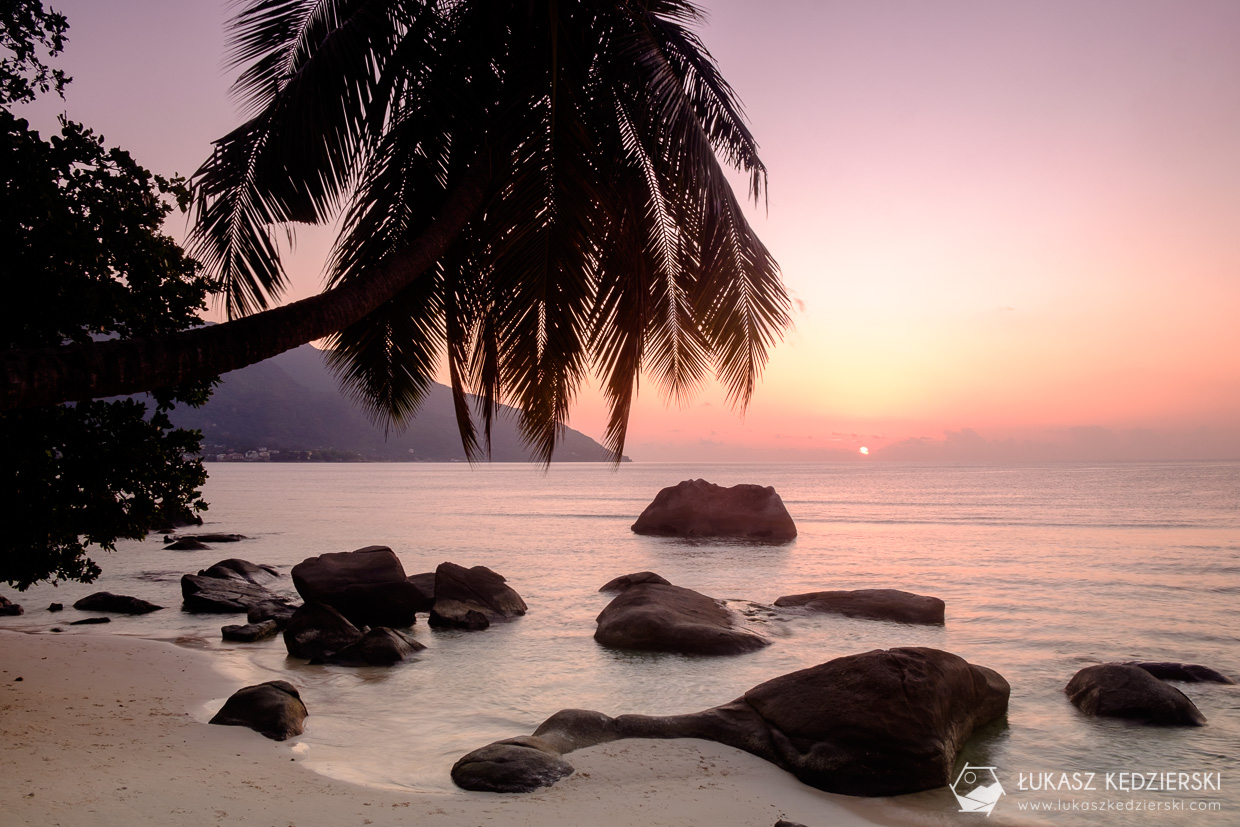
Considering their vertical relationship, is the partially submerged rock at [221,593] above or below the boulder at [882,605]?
below

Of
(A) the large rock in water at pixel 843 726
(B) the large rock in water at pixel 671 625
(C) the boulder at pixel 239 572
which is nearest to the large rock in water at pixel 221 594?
(C) the boulder at pixel 239 572

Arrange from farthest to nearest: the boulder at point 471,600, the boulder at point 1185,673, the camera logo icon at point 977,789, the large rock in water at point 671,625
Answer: the boulder at point 471,600
the large rock in water at point 671,625
the boulder at point 1185,673
the camera logo icon at point 977,789

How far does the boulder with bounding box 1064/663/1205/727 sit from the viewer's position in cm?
888

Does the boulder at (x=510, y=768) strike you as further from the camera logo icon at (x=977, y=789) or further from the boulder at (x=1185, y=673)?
the boulder at (x=1185, y=673)

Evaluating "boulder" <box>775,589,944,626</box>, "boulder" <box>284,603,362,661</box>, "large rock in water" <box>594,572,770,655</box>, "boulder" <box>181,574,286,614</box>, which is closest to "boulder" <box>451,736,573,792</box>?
"large rock in water" <box>594,572,770,655</box>

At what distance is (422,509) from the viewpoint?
61000mm

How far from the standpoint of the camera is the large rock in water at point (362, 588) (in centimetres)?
1400

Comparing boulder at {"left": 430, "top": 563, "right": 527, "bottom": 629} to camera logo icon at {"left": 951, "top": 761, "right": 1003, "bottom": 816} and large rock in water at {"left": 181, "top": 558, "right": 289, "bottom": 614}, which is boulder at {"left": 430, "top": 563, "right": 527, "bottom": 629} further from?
camera logo icon at {"left": 951, "top": 761, "right": 1003, "bottom": 816}

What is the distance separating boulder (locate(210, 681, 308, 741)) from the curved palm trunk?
4.28m

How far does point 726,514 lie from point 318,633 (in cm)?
2327

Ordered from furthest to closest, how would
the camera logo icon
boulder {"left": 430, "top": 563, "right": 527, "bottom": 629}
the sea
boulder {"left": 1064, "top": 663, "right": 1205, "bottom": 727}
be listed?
boulder {"left": 430, "top": 563, "right": 527, "bottom": 629}, boulder {"left": 1064, "top": 663, "right": 1205, "bottom": 727}, the sea, the camera logo icon

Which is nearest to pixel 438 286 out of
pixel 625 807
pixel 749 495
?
pixel 625 807

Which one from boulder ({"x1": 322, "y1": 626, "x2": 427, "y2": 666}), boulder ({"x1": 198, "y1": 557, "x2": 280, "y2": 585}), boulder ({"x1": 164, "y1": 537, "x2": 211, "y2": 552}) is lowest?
boulder ({"x1": 164, "y1": 537, "x2": 211, "y2": 552})

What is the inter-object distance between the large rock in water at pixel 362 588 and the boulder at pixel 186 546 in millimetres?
18777
